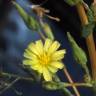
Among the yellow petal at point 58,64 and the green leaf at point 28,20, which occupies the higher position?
the green leaf at point 28,20

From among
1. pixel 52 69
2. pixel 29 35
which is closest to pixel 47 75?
pixel 52 69

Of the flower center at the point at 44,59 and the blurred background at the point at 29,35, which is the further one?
the blurred background at the point at 29,35

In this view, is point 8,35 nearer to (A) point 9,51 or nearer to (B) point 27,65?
(A) point 9,51

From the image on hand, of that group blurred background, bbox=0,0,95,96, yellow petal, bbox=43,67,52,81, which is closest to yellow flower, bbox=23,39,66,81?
yellow petal, bbox=43,67,52,81

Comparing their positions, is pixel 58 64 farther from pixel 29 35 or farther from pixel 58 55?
pixel 29 35

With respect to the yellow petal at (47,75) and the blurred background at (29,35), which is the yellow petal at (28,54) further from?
the blurred background at (29,35)

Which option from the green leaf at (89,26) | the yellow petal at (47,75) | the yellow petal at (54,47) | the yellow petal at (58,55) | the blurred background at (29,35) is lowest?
the blurred background at (29,35)

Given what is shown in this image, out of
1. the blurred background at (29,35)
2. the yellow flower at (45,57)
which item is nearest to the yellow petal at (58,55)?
the yellow flower at (45,57)

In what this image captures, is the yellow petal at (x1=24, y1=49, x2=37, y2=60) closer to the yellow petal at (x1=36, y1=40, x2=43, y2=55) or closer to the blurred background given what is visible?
the yellow petal at (x1=36, y1=40, x2=43, y2=55)

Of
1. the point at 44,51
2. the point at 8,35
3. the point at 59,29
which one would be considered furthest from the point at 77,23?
the point at 44,51

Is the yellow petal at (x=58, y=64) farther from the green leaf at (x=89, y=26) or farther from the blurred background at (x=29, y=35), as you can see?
the blurred background at (x=29, y=35)
